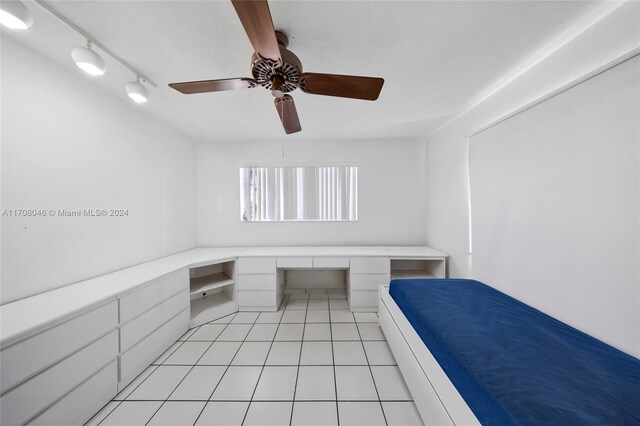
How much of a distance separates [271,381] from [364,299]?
1550mm

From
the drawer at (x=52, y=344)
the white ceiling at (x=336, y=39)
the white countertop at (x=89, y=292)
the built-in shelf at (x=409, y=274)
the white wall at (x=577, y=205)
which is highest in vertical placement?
the white ceiling at (x=336, y=39)

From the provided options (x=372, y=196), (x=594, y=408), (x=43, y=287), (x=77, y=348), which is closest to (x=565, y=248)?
(x=594, y=408)

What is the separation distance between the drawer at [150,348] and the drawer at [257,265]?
2.52 ft

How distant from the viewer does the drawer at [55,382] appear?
1087mm

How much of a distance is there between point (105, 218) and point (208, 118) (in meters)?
1.53

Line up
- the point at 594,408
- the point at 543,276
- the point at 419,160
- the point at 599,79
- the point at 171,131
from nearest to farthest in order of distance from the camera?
the point at 594,408 < the point at 599,79 < the point at 543,276 < the point at 171,131 < the point at 419,160

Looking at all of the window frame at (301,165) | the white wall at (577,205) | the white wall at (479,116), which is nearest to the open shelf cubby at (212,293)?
the window frame at (301,165)

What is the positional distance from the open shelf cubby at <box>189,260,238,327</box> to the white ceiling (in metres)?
2.19

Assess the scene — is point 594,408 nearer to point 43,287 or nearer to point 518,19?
point 518,19

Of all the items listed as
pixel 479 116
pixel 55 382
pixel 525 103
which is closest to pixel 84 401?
pixel 55 382

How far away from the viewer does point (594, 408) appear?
2.68 feet

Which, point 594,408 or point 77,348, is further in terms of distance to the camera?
point 77,348

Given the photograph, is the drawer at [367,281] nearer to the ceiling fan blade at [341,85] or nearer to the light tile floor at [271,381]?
the light tile floor at [271,381]

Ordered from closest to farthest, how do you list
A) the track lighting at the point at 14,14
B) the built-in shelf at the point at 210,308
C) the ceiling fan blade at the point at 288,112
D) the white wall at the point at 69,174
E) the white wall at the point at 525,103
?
1. the track lighting at the point at 14,14
2. the white wall at the point at 525,103
3. the white wall at the point at 69,174
4. the ceiling fan blade at the point at 288,112
5. the built-in shelf at the point at 210,308
